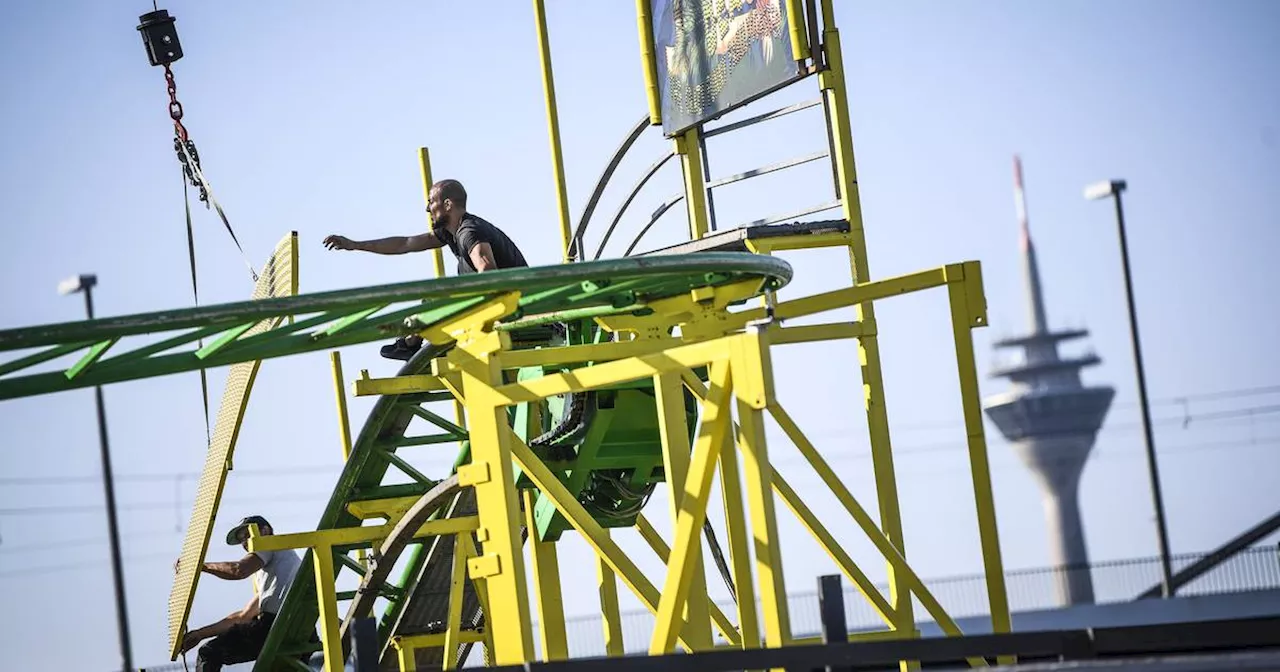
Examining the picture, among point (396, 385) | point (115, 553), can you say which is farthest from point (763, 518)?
point (115, 553)

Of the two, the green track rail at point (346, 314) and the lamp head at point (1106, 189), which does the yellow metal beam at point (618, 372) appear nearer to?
the green track rail at point (346, 314)

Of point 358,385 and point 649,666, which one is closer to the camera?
point 649,666

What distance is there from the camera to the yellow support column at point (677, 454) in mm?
10570

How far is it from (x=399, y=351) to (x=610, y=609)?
321 cm

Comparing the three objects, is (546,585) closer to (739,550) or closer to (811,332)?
(811,332)

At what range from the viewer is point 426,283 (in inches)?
378

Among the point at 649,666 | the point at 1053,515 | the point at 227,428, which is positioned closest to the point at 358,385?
the point at 227,428

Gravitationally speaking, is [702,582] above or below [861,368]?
below

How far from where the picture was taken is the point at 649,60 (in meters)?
13.9

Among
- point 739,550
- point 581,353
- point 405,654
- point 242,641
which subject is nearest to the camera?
point 739,550

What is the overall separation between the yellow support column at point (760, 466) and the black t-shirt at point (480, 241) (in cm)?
321

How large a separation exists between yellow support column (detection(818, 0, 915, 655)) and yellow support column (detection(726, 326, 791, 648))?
2.87 metres

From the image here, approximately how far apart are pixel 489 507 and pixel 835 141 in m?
3.51

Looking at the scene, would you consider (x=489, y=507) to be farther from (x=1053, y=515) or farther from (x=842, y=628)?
(x=1053, y=515)
